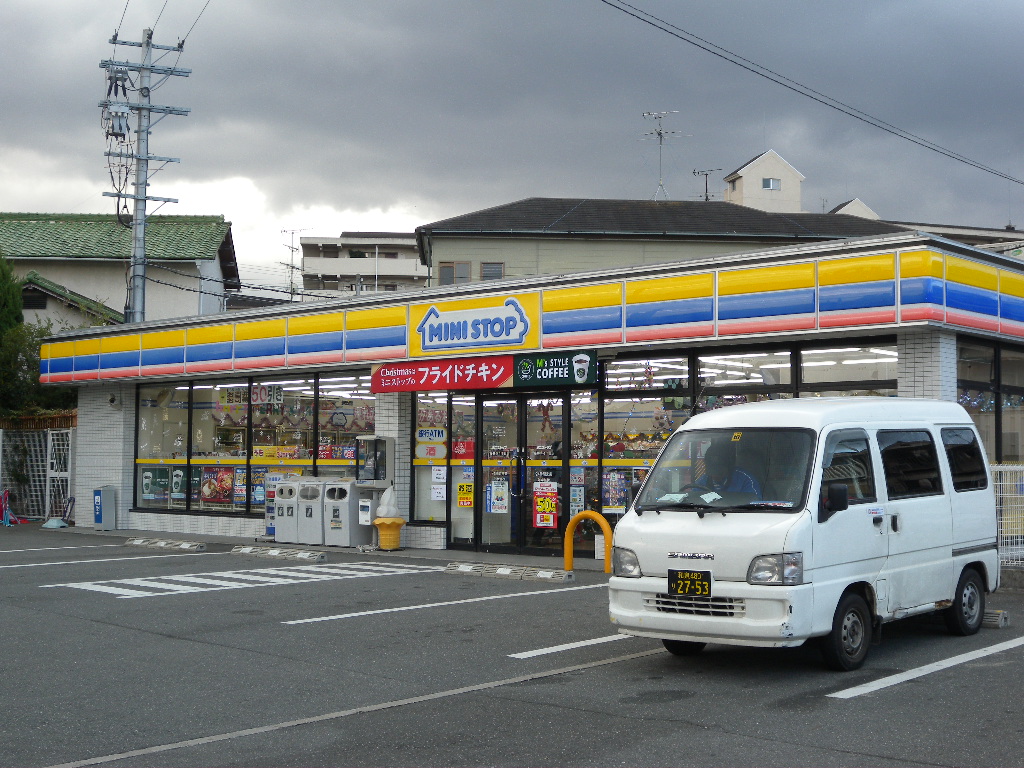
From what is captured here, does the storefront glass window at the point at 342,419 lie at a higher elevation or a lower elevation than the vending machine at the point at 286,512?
higher

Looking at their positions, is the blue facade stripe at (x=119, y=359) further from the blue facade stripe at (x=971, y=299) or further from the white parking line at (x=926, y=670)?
the white parking line at (x=926, y=670)

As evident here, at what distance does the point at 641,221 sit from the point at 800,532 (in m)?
30.5

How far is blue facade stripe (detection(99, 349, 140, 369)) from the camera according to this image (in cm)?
2297

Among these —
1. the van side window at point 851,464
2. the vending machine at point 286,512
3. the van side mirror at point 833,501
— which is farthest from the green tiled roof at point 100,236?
the van side mirror at point 833,501

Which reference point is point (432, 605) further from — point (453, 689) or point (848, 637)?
point (848, 637)

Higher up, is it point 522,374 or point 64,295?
point 64,295

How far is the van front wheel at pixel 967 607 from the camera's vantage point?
31.5 ft

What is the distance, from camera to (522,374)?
54.9ft

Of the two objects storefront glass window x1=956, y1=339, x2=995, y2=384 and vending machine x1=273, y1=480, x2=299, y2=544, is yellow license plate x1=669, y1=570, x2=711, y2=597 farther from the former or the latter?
vending machine x1=273, y1=480, x2=299, y2=544

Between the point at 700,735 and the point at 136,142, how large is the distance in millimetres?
28282

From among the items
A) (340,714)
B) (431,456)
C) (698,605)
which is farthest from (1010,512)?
(431,456)

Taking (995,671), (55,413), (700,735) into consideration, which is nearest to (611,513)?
(995,671)

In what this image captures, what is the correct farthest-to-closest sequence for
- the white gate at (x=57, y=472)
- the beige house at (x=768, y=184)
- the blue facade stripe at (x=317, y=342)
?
the beige house at (x=768, y=184) → the white gate at (x=57, y=472) → the blue facade stripe at (x=317, y=342)

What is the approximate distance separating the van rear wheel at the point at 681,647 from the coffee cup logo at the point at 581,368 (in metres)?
7.43
